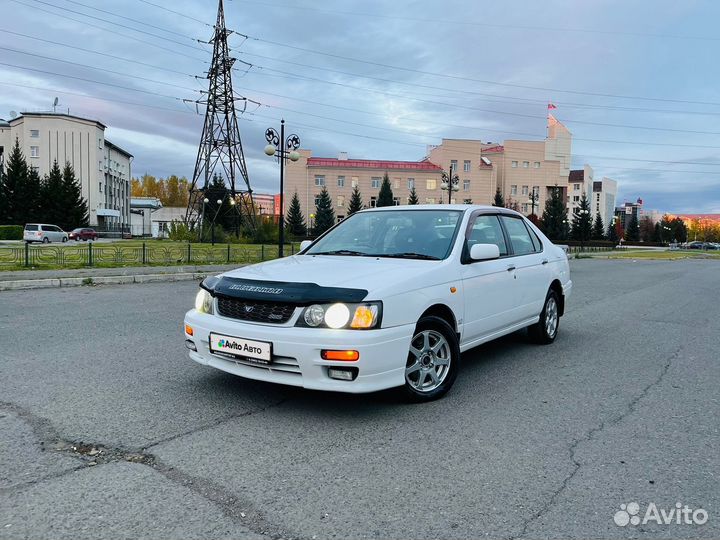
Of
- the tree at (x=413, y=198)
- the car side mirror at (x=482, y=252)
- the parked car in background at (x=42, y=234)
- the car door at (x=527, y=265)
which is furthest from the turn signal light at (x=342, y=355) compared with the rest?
the tree at (x=413, y=198)

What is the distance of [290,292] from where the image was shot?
12.5 feet

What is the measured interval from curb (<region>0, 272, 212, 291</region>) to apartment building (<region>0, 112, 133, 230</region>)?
175 ft

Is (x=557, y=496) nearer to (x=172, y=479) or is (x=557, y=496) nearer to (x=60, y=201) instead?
(x=172, y=479)

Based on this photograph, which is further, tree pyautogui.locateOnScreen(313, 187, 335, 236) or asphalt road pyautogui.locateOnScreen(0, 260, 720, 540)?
tree pyautogui.locateOnScreen(313, 187, 335, 236)

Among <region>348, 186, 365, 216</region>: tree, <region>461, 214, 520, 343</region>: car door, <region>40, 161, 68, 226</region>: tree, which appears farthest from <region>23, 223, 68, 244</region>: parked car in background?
<region>461, 214, 520, 343</region>: car door

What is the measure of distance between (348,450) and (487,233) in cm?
298

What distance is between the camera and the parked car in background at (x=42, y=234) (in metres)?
40.8

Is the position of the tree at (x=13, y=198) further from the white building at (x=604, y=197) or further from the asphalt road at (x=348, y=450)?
the white building at (x=604, y=197)

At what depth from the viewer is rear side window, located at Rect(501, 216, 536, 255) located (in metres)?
5.98

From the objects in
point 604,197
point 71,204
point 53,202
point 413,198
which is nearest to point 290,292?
point 53,202

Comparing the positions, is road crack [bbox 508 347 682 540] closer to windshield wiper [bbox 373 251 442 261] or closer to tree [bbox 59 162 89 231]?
windshield wiper [bbox 373 251 442 261]

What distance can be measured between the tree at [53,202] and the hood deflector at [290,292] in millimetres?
61168

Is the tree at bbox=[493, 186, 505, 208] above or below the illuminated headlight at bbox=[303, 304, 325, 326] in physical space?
above

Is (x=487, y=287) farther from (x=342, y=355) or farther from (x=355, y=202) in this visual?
(x=355, y=202)
